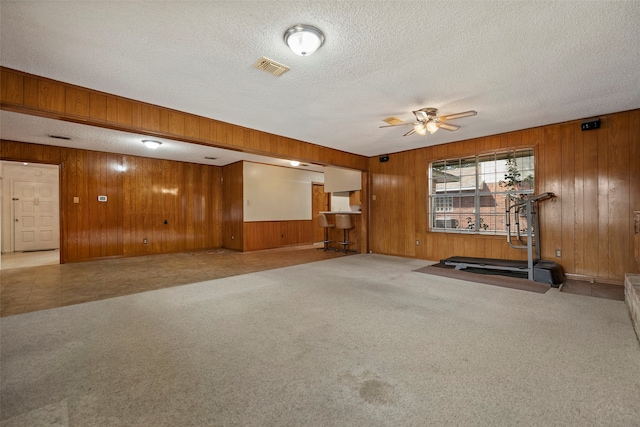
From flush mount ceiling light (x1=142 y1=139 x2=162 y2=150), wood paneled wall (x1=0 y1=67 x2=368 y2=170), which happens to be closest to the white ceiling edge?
flush mount ceiling light (x1=142 y1=139 x2=162 y2=150)

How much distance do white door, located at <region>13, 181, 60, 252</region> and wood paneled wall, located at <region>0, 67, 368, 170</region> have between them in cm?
686

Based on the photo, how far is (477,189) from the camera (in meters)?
5.69

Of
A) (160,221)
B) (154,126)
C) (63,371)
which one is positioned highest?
(154,126)

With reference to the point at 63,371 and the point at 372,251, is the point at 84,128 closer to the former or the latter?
the point at 63,371

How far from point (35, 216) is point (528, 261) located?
12.1 m

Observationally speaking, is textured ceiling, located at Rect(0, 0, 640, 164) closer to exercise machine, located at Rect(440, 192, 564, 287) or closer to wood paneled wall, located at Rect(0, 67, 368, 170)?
wood paneled wall, located at Rect(0, 67, 368, 170)

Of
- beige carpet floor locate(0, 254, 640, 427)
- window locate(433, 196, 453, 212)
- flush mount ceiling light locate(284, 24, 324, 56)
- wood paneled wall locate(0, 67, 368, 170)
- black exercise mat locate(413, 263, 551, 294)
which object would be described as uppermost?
flush mount ceiling light locate(284, 24, 324, 56)

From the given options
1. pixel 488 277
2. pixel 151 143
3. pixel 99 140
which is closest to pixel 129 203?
A: pixel 99 140

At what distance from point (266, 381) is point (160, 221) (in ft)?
23.7

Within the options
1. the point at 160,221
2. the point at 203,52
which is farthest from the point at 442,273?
the point at 160,221

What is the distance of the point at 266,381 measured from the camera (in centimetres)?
183

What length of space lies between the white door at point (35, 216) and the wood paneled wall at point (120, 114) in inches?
270

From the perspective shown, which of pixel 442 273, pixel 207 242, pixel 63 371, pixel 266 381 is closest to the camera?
pixel 266 381

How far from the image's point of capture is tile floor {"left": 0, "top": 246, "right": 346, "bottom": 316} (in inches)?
148
